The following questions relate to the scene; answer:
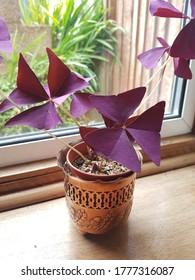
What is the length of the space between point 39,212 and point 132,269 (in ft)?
0.90

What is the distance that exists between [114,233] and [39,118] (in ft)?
1.12

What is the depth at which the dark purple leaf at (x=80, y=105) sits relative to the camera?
23.9 inches

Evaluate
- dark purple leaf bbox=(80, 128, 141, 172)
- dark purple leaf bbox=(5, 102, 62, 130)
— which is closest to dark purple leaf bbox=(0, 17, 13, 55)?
dark purple leaf bbox=(5, 102, 62, 130)

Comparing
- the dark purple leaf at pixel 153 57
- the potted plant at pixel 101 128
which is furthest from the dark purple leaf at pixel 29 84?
the dark purple leaf at pixel 153 57

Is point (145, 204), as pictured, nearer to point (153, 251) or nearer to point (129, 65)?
point (153, 251)

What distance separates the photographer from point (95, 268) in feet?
2.01

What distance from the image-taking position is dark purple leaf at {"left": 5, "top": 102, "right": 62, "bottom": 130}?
0.52 m

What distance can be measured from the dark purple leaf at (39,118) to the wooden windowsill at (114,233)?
0.96 feet

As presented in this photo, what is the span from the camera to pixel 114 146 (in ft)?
1.58

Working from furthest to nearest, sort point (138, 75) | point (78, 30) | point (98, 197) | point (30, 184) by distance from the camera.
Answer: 1. point (138, 75)
2. point (78, 30)
3. point (30, 184)
4. point (98, 197)

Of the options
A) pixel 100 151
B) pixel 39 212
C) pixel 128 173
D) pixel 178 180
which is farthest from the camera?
pixel 178 180

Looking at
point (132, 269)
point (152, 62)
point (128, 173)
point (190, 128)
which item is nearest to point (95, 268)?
point (132, 269)

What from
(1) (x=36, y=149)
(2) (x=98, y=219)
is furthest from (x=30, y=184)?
(2) (x=98, y=219)

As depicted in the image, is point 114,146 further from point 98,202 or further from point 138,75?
point 138,75
